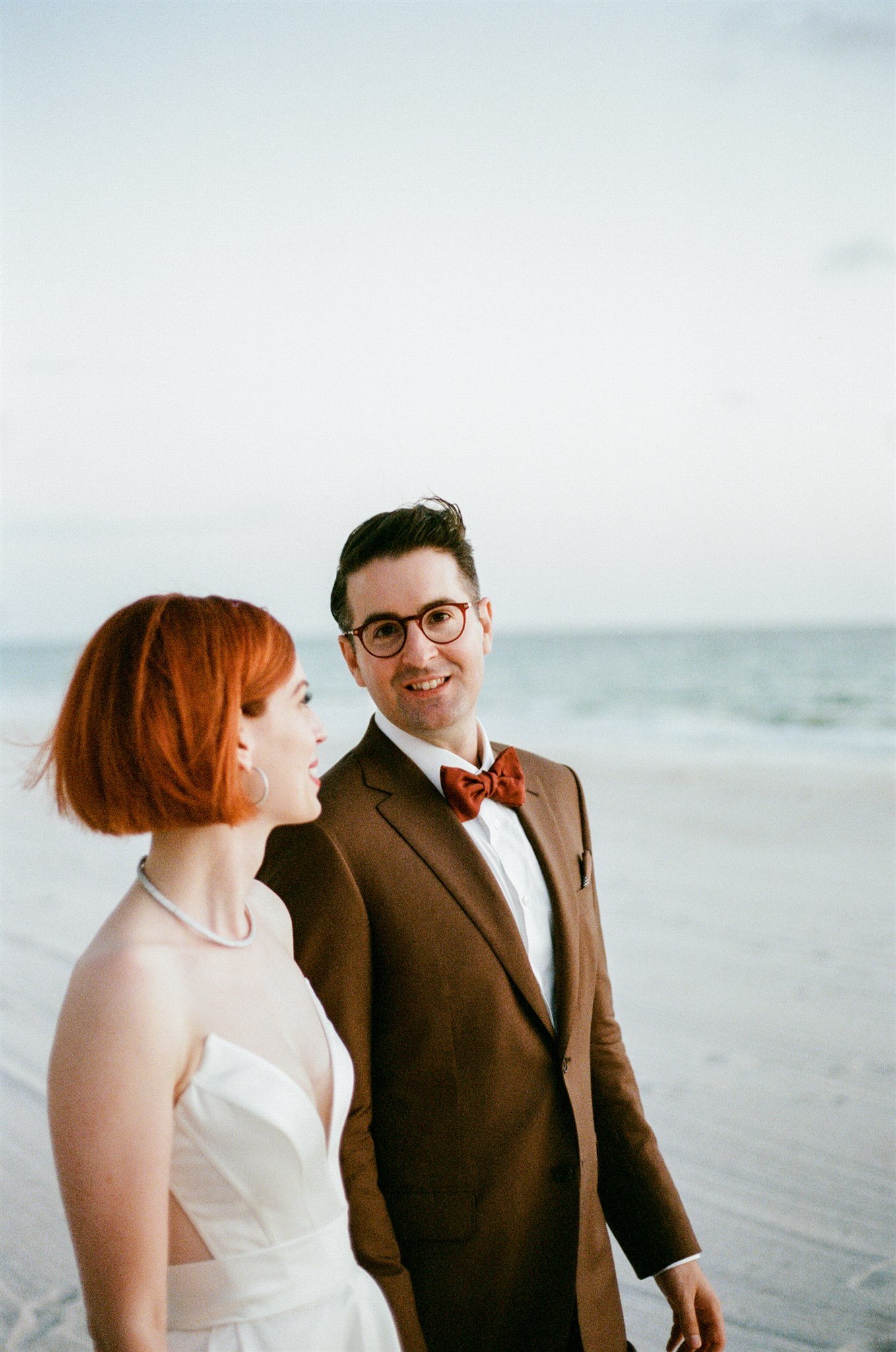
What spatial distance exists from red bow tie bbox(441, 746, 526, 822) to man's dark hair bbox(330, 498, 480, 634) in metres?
0.36

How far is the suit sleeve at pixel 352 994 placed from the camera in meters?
1.94

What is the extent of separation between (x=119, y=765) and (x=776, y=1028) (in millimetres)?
5014

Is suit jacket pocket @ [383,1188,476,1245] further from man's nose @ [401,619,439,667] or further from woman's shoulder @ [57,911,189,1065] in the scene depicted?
man's nose @ [401,619,439,667]

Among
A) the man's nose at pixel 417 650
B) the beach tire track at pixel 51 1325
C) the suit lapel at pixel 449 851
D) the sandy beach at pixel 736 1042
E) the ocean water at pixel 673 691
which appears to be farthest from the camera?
the ocean water at pixel 673 691

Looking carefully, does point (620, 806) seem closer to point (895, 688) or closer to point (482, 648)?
point (482, 648)

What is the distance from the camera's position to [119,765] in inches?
62.9

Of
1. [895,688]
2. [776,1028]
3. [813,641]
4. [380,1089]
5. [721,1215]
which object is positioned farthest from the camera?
[813,641]

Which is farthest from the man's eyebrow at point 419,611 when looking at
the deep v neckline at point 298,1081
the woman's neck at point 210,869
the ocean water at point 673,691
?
the ocean water at point 673,691

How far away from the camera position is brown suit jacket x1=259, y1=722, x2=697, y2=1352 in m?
2.00

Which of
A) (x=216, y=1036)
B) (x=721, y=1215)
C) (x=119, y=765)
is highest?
(x=119, y=765)

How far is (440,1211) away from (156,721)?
1075mm

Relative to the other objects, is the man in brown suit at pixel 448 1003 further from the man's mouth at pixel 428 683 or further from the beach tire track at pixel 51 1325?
the beach tire track at pixel 51 1325

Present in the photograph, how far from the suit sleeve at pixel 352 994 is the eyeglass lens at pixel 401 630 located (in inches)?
15.8

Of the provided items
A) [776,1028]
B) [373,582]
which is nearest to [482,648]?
[373,582]
